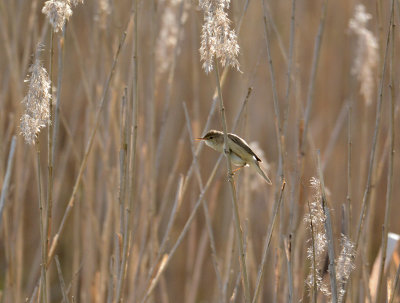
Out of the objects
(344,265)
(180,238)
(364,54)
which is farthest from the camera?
(364,54)

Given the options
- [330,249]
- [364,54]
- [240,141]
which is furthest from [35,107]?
[364,54]

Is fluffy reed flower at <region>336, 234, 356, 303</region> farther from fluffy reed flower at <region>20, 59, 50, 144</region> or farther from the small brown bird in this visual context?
fluffy reed flower at <region>20, 59, 50, 144</region>

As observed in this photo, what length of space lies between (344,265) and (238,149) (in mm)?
450

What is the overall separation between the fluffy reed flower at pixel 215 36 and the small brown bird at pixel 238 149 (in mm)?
375

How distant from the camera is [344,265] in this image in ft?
4.57

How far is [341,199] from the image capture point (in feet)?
12.3

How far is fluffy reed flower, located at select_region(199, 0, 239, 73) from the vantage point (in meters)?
1.25

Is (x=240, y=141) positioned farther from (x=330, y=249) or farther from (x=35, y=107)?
(x=35, y=107)

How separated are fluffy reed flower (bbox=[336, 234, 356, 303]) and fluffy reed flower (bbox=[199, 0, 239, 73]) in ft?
1.71

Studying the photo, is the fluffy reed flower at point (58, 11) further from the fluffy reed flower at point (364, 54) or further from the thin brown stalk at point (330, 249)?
the fluffy reed flower at point (364, 54)

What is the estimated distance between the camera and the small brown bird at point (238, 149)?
1636mm

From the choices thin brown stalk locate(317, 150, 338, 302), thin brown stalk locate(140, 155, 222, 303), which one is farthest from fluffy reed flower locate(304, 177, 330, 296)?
thin brown stalk locate(140, 155, 222, 303)

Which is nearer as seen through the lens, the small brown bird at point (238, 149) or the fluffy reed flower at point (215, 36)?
the fluffy reed flower at point (215, 36)

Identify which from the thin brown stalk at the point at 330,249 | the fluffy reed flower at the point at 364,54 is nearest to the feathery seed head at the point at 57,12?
the thin brown stalk at the point at 330,249
